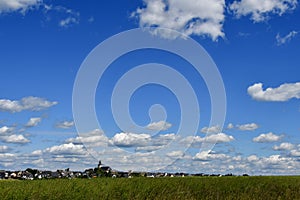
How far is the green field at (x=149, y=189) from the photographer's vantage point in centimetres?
1817

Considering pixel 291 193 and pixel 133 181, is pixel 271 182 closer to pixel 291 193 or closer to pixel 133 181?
pixel 291 193

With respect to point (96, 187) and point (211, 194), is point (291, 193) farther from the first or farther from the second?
point (96, 187)

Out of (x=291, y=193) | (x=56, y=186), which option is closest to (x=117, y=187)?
(x=56, y=186)

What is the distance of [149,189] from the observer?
22094mm

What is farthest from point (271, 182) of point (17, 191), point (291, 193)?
point (17, 191)

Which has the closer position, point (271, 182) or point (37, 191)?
point (37, 191)

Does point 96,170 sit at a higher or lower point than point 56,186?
higher

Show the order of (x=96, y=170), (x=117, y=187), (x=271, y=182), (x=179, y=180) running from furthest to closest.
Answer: (x=96, y=170) → (x=271, y=182) → (x=179, y=180) → (x=117, y=187)

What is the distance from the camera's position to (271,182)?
29.9 m

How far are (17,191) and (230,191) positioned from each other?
12016 millimetres

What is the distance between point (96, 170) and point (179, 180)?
8176 mm

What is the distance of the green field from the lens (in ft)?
59.6

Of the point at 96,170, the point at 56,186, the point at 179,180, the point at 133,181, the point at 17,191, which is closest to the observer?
the point at 17,191

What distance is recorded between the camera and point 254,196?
24078mm
